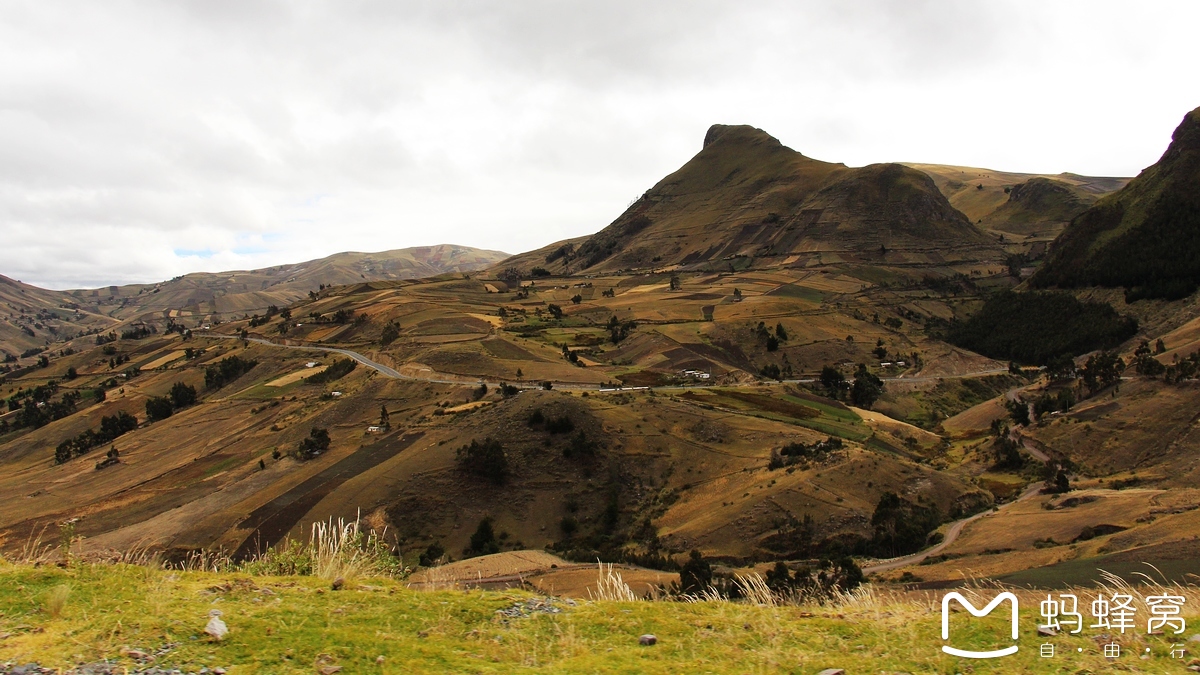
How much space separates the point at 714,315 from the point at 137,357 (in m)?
147

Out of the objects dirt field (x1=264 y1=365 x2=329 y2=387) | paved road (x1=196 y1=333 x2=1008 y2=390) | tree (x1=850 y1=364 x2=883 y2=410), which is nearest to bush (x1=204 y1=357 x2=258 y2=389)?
paved road (x1=196 y1=333 x2=1008 y2=390)

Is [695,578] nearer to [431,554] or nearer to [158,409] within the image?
[431,554]

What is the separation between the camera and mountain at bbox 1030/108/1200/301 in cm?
9838

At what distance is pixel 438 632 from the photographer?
976cm

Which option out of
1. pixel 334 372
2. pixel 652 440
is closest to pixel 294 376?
pixel 334 372

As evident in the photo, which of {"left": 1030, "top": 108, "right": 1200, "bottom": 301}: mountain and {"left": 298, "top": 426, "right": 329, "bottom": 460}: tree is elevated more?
{"left": 1030, "top": 108, "right": 1200, "bottom": 301}: mountain

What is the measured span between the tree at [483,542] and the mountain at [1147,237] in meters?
110

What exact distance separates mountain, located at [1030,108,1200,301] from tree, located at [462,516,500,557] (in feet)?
360

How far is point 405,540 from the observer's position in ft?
161

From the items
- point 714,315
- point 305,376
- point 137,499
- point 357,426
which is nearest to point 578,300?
point 714,315

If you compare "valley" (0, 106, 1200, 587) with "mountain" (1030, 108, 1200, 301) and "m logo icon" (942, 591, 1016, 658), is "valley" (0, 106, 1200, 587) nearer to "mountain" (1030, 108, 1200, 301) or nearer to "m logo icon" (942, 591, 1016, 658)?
"mountain" (1030, 108, 1200, 301)

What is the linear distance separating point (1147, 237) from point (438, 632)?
142 meters

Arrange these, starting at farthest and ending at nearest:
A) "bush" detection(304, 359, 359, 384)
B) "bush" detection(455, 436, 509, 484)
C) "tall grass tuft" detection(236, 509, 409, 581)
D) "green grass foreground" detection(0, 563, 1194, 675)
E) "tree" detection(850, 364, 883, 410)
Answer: "bush" detection(304, 359, 359, 384) < "tree" detection(850, 364, 883, 410) < "bush" detection(455, 436, 509, 484) < "tall grass tuft" detection(236, 509, 409, 581) < "green grass foreground" detection(0, 563, 1194, 675)

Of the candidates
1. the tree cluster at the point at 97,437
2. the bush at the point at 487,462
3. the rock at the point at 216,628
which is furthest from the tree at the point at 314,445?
the rock at the point at 216,628
